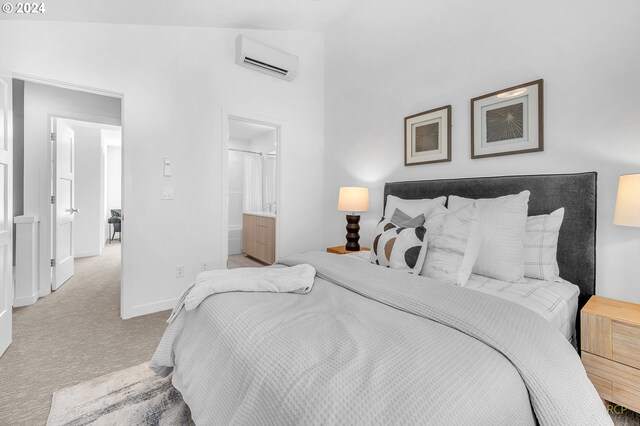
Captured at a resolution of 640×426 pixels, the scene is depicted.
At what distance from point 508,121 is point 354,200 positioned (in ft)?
4.76

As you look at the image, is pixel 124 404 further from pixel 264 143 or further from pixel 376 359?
pixel 264 143

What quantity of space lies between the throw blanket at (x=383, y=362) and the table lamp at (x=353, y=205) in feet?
5.64

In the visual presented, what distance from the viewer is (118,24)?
255 centimetres

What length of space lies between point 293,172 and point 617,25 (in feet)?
9.56

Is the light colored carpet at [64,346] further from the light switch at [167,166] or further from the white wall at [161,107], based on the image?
the light switch at [167,166]

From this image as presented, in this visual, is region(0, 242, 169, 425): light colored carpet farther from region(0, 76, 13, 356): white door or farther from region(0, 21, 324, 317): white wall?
region(0, 21, 324, 317): white wall

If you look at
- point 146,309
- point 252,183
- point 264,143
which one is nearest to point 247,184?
point 252,183

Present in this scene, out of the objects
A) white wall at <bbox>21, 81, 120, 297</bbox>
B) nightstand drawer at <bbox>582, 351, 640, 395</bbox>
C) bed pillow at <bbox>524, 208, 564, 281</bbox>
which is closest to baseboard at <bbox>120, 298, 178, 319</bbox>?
white wall at <bbox>21, 81, 120, 297</bbox>

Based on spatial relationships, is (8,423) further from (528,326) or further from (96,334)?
(528,326)

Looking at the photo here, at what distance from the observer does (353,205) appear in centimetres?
302

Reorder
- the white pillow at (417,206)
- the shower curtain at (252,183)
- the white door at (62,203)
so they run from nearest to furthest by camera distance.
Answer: the white pillow at (417,206), the white door at (62,203), the shower curtain at (252,183)

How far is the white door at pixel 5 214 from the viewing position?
203 cm

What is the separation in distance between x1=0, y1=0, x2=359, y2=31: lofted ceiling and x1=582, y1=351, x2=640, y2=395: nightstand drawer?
3.63m

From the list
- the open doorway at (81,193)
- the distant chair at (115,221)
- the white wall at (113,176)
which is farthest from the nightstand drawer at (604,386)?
the white wall at (113,176)
